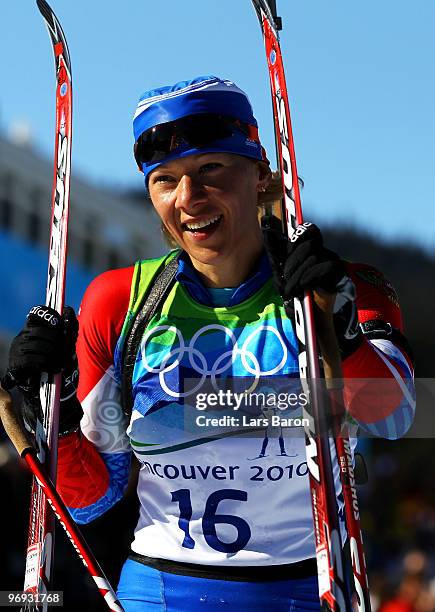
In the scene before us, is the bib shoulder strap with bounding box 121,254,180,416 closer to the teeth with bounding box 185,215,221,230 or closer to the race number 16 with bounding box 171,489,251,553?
the teeth with bounding box 185,215,221,230

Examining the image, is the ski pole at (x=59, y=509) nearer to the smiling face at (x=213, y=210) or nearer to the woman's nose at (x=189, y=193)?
the smiling face at (x=213, y=210)

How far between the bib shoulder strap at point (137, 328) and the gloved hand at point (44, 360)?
0.52ft

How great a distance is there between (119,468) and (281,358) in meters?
0.78

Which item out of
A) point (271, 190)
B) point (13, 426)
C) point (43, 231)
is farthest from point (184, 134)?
point (43, 231)

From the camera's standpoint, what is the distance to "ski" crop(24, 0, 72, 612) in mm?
3201

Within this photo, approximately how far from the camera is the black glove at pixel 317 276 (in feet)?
8.97

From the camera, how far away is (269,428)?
123 inches

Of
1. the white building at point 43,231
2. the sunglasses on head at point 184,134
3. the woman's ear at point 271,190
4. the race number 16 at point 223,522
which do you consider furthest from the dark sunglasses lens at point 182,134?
the white building at point 43,231

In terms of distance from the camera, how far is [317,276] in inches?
107

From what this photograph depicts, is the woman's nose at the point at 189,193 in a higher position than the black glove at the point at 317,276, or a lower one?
higher

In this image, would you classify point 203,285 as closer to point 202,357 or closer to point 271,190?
point 202,357

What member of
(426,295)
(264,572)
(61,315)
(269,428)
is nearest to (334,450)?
(269,428)

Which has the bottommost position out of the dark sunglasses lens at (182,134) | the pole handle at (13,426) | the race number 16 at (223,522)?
the race number 16 at (223,522)

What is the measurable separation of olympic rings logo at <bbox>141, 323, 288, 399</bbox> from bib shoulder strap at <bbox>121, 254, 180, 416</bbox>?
32 millimetres
